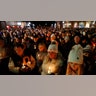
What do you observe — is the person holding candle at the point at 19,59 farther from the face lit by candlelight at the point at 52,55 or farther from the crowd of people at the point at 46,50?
the face lit by candlelight at the point at 52,55

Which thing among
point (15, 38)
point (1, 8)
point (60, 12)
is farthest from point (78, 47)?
point (1, 8)

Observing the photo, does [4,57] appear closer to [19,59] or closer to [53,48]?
[19,59]

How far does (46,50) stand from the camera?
324 centimetres

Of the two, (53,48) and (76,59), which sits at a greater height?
(53,48)

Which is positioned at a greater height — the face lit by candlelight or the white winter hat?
the white winter hat

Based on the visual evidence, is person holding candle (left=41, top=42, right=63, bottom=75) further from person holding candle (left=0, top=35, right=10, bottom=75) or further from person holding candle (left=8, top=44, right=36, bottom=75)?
person holding candle (left=0, top=35, right=10, bottom=75)

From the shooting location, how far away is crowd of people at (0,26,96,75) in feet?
10.6

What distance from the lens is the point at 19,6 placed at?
3246mm

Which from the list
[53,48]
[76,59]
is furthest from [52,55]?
[76,59]

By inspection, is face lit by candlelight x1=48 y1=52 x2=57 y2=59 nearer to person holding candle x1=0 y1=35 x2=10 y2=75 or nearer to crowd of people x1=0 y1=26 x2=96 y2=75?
crowd of people x1=0 y1=26 x2=96 y2=75

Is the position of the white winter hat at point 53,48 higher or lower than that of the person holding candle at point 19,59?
higher

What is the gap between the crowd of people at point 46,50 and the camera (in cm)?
323

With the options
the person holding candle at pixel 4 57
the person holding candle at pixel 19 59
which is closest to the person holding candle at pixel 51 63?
the person holding candle at pixel 19 59

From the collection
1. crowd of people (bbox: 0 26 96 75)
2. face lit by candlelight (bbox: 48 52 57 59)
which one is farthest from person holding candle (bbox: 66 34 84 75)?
face lit by candlelight (bbox: 48 52 57 59)
